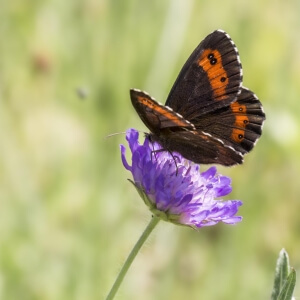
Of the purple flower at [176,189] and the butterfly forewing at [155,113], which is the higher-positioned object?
the butterfly forewing at [155,113]

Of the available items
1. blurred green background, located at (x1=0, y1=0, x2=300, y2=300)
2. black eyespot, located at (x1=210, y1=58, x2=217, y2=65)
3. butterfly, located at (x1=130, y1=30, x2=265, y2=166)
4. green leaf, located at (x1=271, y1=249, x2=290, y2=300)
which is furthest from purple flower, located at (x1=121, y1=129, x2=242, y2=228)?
blurred green background, located at (x1=0, y1=0, x2=300, y2=300)

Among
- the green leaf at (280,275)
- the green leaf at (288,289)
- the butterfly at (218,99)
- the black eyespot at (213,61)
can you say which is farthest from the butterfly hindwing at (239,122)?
the green leaf at (288,289)

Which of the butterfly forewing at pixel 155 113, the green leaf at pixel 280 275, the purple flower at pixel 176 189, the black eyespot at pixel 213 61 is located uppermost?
the black eyespot at pixel 213 61

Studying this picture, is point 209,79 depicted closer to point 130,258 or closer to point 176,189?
point 176,189

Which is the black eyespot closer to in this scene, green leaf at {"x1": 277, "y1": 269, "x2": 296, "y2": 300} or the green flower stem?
the green flower stem

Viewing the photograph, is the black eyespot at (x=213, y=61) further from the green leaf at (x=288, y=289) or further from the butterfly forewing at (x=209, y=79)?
the green leaf at (x=288, y=289)

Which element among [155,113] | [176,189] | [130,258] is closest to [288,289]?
[130,258]

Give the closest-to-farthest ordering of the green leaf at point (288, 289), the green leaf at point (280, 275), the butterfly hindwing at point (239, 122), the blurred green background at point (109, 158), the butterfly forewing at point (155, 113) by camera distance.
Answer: the green leaf at point (288, 289) < the green leaf at point (280, 275) < the butterfly forewing at point (155, 113) < the butterfly hindwing at point (239, 122) < the blurred green background at point (109, 158)
